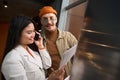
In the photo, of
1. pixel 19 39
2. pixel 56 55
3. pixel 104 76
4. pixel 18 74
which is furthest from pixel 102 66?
pixel 56 55

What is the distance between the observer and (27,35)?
189 cm

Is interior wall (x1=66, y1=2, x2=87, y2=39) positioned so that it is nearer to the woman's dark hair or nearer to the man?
the man

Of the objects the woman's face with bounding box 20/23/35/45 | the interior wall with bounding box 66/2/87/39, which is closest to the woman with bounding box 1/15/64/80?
the woman's face with bounding box 20/23/35/45

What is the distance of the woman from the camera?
69.9 inches

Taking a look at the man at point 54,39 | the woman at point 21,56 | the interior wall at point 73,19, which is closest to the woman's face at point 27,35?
the woman at point 21,56

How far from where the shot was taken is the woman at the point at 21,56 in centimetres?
178

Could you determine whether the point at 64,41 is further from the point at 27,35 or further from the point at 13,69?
the point at 13,69

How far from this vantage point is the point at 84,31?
15.7 inches

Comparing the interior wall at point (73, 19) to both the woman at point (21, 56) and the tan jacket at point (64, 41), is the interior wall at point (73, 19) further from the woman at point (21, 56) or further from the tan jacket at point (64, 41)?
the woman at point (21, 56)

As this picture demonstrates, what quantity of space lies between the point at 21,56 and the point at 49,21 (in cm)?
56

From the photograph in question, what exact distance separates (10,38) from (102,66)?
62.2 inches

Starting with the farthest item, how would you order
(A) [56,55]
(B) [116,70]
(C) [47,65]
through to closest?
1. (A) [56,55]
2. (C) [47,65]
3. (B) [116,70]

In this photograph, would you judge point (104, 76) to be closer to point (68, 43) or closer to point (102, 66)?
point (102, 66)

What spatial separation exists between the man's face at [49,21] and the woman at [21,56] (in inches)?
14.1
